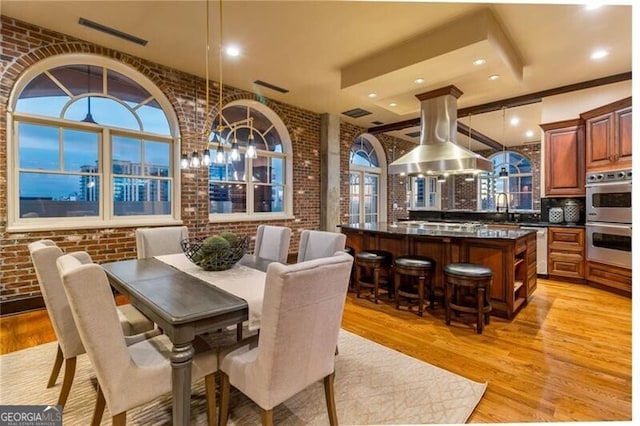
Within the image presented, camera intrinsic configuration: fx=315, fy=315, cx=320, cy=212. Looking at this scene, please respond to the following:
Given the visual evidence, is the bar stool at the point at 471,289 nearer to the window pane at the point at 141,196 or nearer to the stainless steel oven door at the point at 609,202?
the stainless steel oven door at the point at 609,202

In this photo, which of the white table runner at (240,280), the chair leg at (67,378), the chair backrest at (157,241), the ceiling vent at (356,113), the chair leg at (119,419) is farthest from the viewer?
the ceiling vent at (356,113)

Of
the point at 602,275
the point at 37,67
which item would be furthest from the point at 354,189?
the point at 37,67

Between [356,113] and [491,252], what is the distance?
4063 millimetres

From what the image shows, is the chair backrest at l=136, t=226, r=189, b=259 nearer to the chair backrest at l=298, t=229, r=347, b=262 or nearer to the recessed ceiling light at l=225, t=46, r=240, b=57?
the chair backrest at l=298, t=229, r=347, b=262

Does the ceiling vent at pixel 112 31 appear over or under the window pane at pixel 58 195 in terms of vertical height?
over

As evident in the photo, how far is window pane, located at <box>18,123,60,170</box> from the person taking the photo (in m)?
3.39

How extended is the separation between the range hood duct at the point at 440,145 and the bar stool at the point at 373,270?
1.31 metres

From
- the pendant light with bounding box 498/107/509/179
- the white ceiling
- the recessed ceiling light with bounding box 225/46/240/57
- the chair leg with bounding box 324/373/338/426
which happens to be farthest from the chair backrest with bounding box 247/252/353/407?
the pendant light with bounding box 498/107/509/179

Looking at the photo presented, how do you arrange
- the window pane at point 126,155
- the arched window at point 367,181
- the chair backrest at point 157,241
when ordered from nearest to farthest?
the chair backrest at point 157,241
the window pane at point 126,155
the arched window at point 367,181

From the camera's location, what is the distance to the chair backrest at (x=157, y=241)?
2.96 metres

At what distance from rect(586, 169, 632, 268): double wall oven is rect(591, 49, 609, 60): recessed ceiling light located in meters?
1.39

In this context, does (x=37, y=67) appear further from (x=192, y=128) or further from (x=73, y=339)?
(x=73, y=339)

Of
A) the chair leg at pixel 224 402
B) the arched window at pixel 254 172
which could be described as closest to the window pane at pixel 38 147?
the arched window at pixel 254 172

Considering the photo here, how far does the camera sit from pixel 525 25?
3104mm
